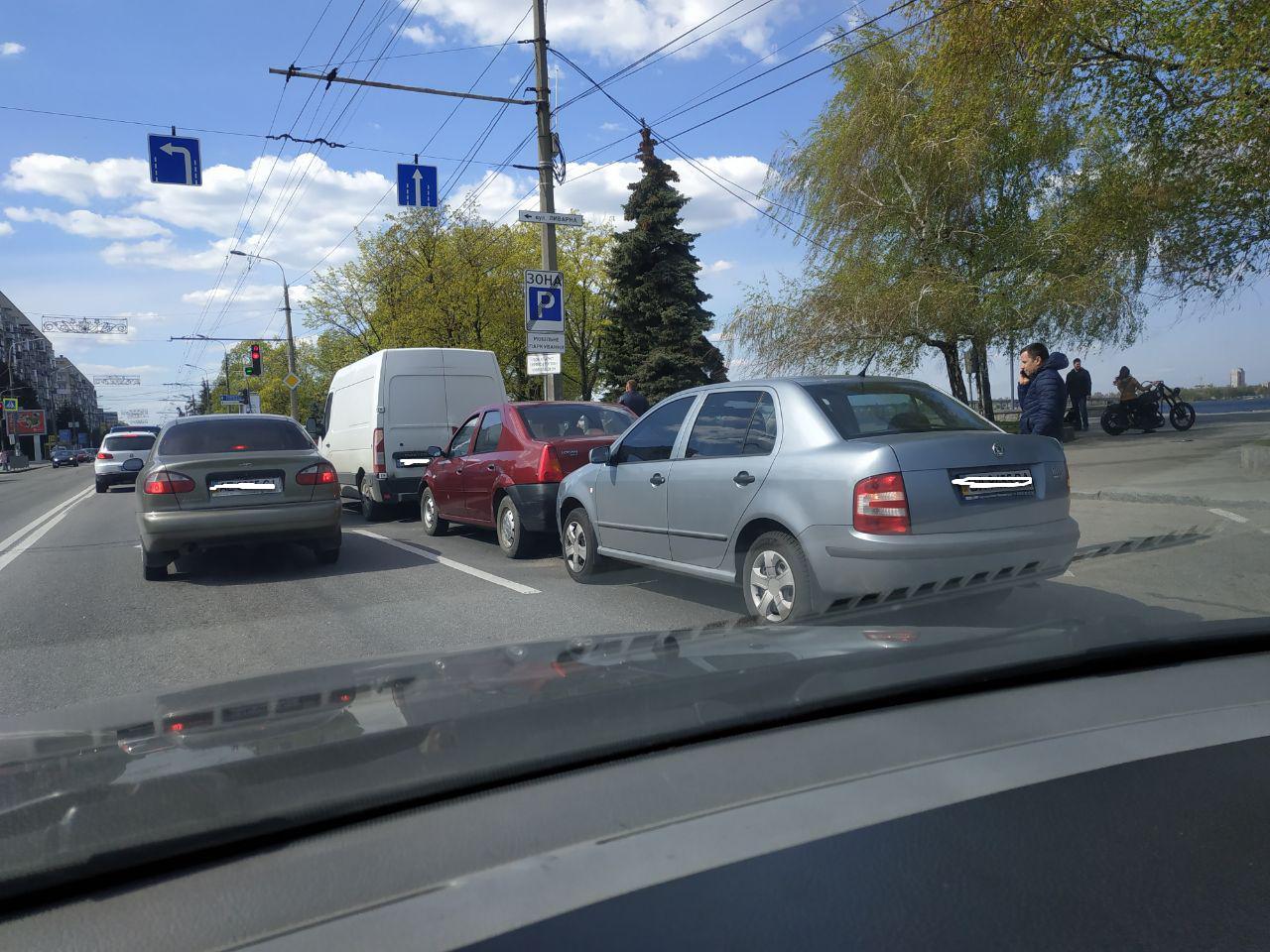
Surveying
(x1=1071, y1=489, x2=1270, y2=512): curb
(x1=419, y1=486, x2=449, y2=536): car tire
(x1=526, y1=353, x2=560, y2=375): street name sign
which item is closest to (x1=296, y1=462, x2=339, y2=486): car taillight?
(x1=419, y1=486, x2=449, y2=536): car tire

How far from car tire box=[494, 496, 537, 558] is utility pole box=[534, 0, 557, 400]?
7329 millimetres

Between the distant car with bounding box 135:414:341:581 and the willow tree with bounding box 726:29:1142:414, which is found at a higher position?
the willow tree with bounding box 726:29:1142:414

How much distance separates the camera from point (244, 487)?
8.72 m

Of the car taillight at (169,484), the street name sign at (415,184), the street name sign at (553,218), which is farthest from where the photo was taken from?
the street name sign at (415,184)

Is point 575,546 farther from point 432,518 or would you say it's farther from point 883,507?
point 432,518

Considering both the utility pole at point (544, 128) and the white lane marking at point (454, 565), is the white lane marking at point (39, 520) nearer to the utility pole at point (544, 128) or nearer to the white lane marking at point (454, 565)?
the white lane marking at point (454, 565)

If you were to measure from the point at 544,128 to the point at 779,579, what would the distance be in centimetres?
1364

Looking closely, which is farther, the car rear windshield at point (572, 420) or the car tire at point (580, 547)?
the car rear windshield at point (572, 420)

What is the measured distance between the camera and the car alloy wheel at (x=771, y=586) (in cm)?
541

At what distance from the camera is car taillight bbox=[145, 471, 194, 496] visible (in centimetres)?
842

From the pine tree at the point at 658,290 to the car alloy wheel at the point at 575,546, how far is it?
31.6 m

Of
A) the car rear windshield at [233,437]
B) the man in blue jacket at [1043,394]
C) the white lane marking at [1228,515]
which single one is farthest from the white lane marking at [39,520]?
the white lane marking at [1228,515]

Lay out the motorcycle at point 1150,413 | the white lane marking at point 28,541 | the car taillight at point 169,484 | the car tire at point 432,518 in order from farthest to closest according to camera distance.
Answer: the motorcycle at point 1150,413
the car tire at point 432,518
the white lane marking at point 28,541
the car taillight at point 169,484

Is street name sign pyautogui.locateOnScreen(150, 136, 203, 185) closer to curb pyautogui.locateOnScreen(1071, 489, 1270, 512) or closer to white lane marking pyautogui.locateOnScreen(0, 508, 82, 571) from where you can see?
white lane marking pyautogui.locateOnScreen(0, 508, 82, 571)
